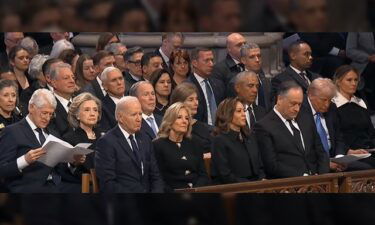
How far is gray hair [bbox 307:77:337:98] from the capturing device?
14773 mm

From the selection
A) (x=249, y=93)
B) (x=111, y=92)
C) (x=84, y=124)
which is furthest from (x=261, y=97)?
(x=84, y=124)

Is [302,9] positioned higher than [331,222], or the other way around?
[302,9]

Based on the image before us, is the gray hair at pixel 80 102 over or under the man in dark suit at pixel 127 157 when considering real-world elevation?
over

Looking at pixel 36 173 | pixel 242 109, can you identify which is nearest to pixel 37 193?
pixel 36 173

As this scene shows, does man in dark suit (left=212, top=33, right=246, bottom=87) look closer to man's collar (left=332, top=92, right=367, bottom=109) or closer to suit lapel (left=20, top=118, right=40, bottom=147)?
man's collar (left=332, top=92, right=367, bottom=109)

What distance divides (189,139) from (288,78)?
55cm

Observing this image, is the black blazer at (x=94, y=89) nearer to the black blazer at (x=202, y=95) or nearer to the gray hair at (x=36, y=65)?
the gray hair at (x=36, y=65)

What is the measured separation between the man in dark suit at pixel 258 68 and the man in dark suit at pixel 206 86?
0.51ft

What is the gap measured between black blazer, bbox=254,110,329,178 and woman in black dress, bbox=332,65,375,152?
0.16 meters

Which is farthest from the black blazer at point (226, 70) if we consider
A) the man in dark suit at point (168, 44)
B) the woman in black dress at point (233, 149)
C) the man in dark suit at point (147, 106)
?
the man in dark suit at point (147, 106)

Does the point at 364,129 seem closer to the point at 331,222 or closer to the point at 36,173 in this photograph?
the point at 331,222

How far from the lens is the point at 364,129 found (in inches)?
584

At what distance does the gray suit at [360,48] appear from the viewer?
14.7 metres

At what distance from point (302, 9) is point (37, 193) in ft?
5.09
